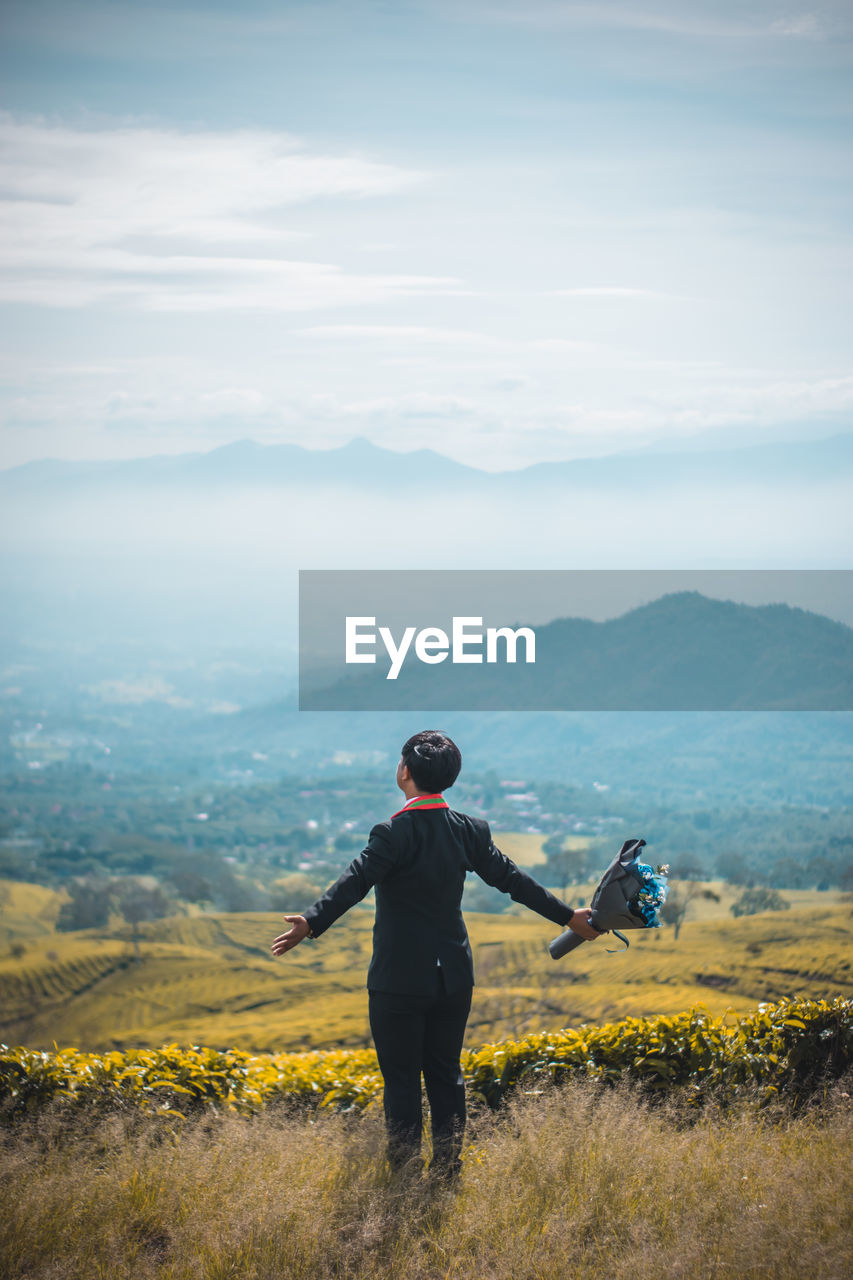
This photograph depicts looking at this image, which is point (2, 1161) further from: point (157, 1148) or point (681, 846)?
point (681, 846)

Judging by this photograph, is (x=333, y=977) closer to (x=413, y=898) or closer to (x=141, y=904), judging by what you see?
(x=141, y=904)

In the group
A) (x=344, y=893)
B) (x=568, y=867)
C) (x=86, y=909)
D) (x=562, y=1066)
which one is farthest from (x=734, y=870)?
(x=344, y=893)

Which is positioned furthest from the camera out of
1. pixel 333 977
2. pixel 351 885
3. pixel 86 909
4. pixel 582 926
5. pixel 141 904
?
pixel 141 904

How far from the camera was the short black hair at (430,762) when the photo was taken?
14.0 feet

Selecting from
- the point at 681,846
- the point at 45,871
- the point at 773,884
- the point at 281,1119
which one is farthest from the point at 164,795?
the point at 281,1119

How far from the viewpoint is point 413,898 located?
165 inches

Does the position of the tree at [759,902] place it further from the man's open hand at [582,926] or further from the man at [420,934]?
the man at [420,934]

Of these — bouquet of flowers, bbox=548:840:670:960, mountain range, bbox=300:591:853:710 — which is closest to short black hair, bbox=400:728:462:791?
bouquet of flowers, bbox=548:840:670:960

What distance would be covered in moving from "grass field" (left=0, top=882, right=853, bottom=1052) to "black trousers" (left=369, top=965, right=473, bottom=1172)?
2329cm

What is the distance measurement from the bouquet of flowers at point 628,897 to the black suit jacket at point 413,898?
0.32 meters

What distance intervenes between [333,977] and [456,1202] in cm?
6483

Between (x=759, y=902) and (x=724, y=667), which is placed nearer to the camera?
(x=759, y=902)

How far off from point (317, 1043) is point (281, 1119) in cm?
3731

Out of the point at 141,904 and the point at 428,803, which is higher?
the point at 428,803
